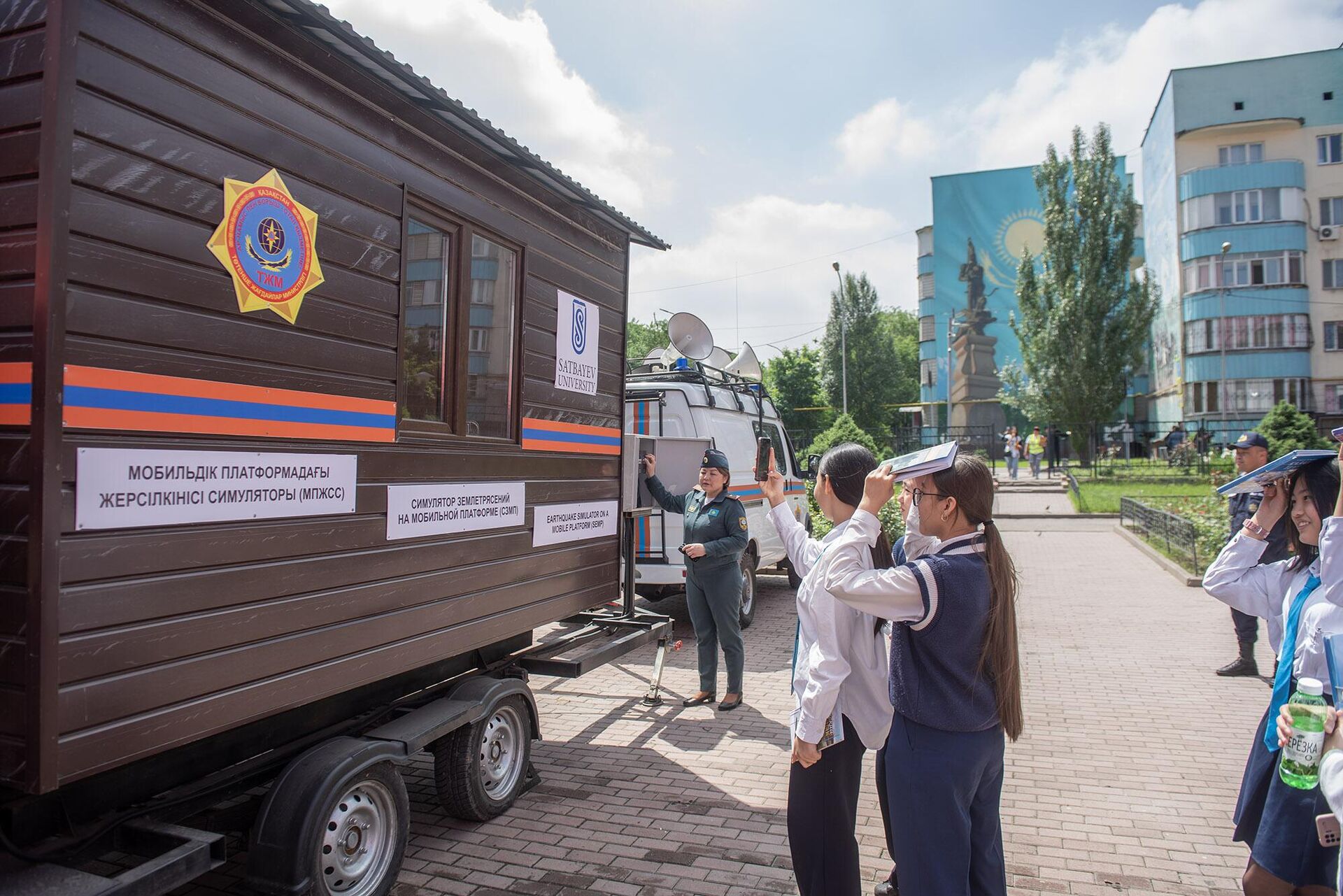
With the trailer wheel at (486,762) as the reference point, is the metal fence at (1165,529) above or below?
above

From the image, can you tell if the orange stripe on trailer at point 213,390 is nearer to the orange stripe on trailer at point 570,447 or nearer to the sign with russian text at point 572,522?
the orange stripe on trailer at point 570,447

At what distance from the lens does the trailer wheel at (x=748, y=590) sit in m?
9.05

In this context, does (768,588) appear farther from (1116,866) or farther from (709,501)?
(1116,866)

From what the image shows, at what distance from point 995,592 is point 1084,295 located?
36.0m

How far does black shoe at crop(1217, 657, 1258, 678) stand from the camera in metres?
7.22

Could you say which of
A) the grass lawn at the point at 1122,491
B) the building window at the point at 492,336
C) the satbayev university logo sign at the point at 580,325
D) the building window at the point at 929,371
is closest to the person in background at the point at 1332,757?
the building window at the point at 492,336

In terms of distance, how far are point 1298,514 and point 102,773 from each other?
4331 mm

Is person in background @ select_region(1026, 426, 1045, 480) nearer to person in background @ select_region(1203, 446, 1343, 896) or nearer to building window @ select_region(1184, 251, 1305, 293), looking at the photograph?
building window @ select_region(1184, 251, 1305, 293)

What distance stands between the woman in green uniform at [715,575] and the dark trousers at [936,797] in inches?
141

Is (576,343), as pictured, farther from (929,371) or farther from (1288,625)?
(929,371)

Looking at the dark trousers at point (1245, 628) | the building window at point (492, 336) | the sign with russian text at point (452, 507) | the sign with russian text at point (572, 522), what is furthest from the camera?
the dark trousers at point (1245, 628)

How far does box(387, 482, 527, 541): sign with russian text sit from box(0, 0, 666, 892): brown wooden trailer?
0.02 metres

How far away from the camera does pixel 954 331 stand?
2297 inches

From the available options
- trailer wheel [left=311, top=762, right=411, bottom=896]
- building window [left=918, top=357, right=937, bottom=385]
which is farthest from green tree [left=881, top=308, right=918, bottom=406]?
trailer wheel [left=311, top=762, right=411, bottom=896]
